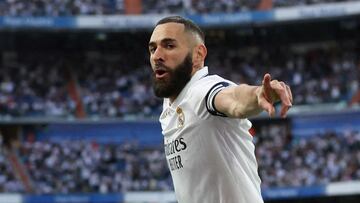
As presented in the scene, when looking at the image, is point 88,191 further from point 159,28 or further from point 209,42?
point 159,28

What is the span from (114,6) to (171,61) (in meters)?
26.3

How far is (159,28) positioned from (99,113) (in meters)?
24.6

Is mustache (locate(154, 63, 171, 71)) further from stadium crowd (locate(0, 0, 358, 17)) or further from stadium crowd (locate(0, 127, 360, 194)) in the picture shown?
stadium crowd (locate(0, 0, 358, 17))

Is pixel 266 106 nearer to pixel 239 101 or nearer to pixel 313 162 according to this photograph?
pixel 239 101

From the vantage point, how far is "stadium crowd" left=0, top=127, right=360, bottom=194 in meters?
24.0

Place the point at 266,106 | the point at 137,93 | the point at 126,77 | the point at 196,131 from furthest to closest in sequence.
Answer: the point at 126,77 → the point at 137,93 → the point at 196,131 → the point at 266,106

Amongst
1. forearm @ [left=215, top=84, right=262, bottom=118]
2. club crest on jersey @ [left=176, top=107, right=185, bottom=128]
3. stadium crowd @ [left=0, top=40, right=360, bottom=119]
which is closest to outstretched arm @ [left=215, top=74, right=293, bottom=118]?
forearm @ [left=215, top=84, right=262, bottom=118]

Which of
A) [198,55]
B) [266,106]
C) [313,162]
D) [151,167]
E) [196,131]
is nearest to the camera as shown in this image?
[266,106]

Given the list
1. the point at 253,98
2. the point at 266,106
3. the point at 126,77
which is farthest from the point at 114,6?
the point at 266,106

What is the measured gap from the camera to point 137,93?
28.7 meters

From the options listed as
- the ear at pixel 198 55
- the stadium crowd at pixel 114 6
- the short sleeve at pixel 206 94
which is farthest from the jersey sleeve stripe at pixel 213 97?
the stadium crowd at pixel 114 6

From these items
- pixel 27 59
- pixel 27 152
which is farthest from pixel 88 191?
pixel 27 59

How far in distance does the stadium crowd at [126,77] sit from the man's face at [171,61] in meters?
24.0

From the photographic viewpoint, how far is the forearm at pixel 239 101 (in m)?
3.21
